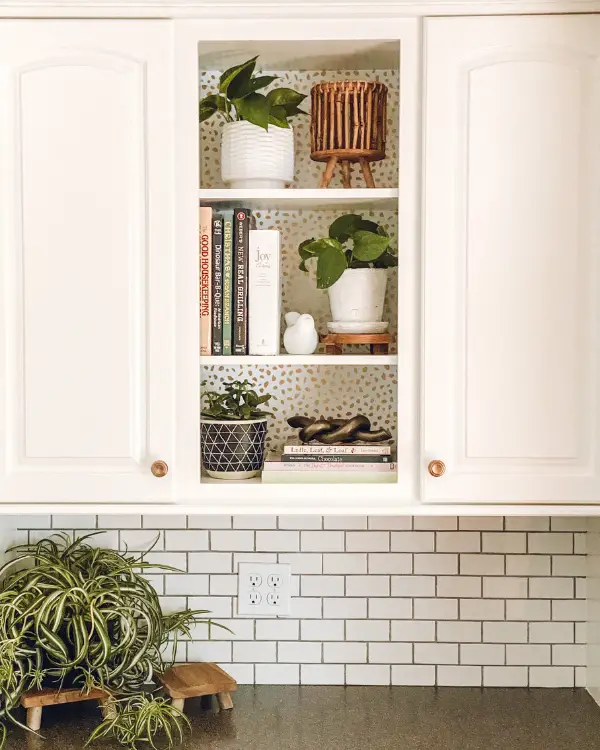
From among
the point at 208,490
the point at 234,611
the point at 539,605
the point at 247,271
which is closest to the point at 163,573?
the point at 234,611

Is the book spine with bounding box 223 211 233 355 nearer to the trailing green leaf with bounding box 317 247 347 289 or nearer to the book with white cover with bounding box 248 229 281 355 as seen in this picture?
the book with white cover with bounding box 248 229 281 355

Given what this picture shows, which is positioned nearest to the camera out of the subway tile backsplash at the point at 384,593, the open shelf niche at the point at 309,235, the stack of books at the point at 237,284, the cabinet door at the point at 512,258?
the cabinet door at the point at 512,258

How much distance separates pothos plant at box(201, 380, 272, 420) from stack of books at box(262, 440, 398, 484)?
0.13 meters

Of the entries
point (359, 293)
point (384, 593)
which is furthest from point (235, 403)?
point (384, 593)

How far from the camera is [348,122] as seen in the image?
4.98 ft

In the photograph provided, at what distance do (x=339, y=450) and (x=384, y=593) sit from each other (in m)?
0.45

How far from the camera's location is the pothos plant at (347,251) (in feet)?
4.83

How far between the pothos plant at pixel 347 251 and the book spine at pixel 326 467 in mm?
333

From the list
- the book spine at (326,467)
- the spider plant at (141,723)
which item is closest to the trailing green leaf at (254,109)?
the book spine at (326,467)

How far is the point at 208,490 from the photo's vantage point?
4.78ft

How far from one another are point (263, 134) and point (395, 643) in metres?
1.12

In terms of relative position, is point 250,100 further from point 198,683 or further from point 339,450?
point 198,683

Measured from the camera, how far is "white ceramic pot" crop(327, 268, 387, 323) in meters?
1.53

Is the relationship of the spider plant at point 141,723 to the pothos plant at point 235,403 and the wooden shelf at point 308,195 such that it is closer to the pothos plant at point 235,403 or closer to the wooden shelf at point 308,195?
the pothos plant at point 235,403
